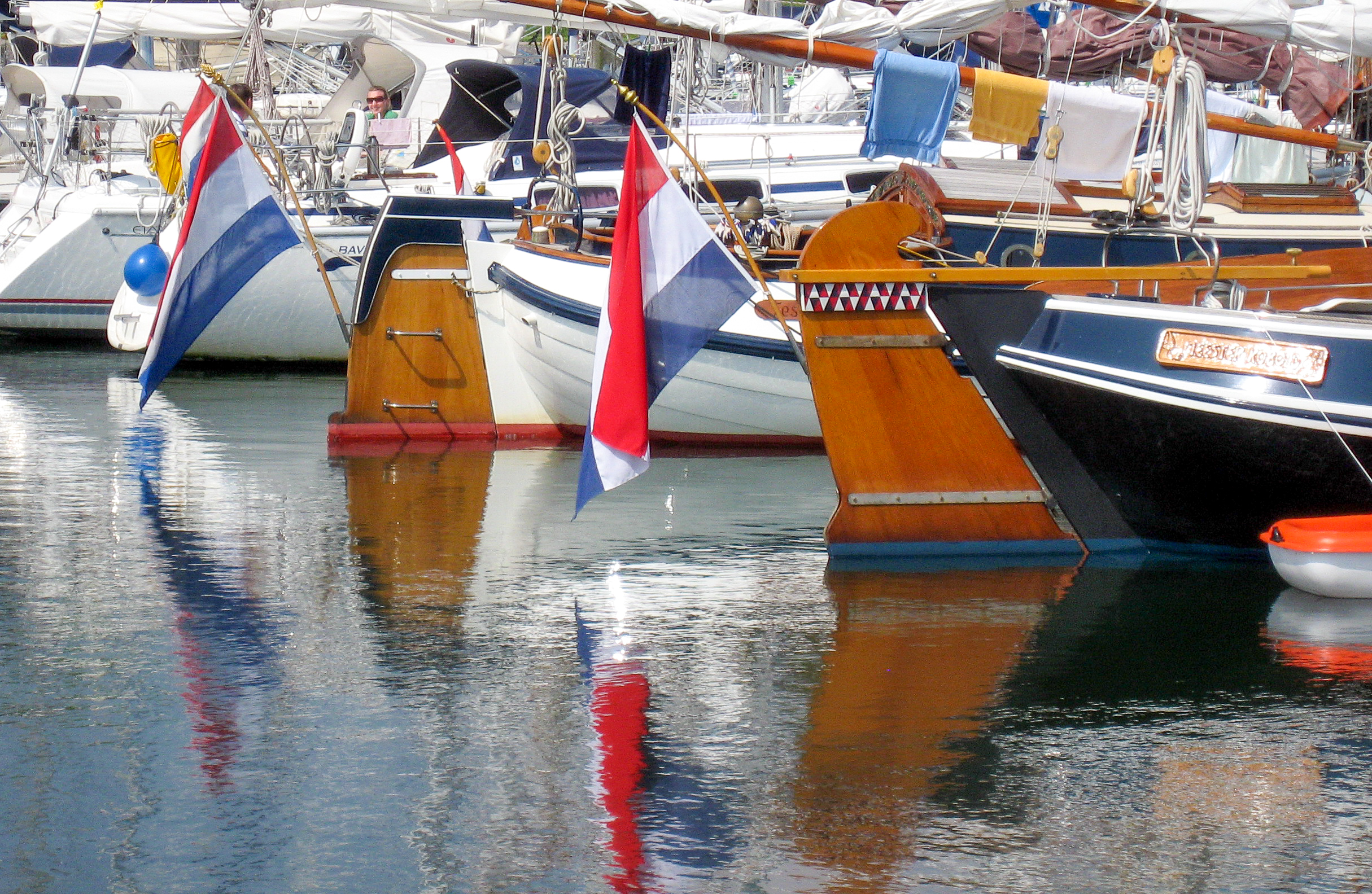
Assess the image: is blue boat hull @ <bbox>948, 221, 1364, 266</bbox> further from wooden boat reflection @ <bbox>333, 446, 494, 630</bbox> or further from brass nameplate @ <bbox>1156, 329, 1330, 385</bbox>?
wooden boat reflection @ <bbox>333, 446, 494, 630</bbox>

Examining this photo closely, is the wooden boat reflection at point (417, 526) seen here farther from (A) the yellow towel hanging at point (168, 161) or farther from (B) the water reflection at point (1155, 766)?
(A) the yellow towel hanging at point (168, 161)

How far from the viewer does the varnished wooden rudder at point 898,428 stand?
7.72 m

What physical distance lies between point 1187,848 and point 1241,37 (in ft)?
38.2

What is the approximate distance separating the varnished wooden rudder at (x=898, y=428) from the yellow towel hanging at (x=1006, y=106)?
3777mm

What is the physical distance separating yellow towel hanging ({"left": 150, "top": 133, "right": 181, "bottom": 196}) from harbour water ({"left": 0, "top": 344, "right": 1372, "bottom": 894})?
25.7 ft

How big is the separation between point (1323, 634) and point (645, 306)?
3.44m

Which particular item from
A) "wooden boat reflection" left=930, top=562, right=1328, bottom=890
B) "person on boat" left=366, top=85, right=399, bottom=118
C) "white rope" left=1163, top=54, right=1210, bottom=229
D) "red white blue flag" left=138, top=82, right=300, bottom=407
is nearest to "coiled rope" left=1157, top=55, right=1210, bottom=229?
"white rope" left=1163, top=54, right=1210, bottom=229

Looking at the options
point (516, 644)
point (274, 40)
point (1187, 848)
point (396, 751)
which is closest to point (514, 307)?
point (516, 644)

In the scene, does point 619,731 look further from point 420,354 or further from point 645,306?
point 420,354

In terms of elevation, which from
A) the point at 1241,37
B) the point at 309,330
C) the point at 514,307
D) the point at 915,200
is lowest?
the point at 309,330

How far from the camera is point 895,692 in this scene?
5621 mm

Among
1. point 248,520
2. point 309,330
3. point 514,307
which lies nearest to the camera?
point 248,520

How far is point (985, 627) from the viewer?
6.53 m

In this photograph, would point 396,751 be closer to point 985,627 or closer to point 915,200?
point 985,627
